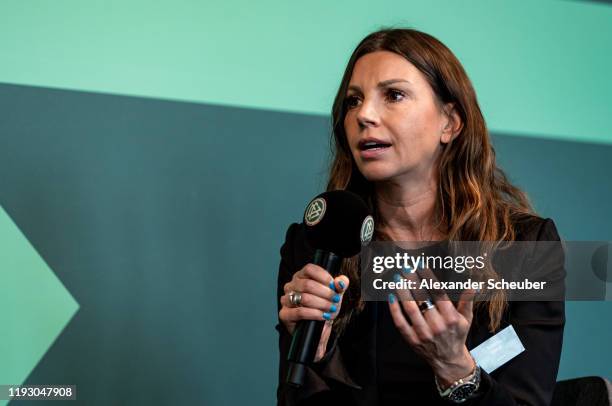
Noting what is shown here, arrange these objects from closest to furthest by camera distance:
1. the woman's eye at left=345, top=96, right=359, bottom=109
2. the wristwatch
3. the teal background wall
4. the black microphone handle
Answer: the black microphone handle < the wristwatch < the woman's eye at left=345, top=96, right=359, bottom=109 < the teal background wall

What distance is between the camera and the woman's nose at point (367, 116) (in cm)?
146

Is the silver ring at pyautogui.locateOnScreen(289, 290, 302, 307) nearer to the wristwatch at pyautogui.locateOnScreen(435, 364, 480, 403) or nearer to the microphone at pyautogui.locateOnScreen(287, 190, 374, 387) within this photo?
the microphone at pyautogui.locateOnScreen(287, 190, 374, 387)

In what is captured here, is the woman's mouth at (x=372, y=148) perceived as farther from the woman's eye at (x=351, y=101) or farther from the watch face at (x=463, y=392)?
the watch face at (x=463, y=392)

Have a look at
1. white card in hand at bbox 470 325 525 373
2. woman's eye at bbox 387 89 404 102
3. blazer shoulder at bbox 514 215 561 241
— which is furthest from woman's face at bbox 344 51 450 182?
white card in hand at bbox 470 325 525 373

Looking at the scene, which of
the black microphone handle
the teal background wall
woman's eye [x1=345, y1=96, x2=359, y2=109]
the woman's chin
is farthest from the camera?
the teal background wall

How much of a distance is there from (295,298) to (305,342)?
11 centimetres

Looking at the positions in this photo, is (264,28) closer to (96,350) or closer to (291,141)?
(291,141)

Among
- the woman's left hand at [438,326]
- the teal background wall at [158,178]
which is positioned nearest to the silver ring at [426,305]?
the woman's left hand at [438,326]

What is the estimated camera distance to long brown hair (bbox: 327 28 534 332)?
1539 mm

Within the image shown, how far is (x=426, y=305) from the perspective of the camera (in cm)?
114

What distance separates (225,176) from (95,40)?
0.46 meters

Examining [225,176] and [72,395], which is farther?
[225,176]

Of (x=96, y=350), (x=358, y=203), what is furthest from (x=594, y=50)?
(x=96, y=350)

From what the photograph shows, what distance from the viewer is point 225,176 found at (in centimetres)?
191
